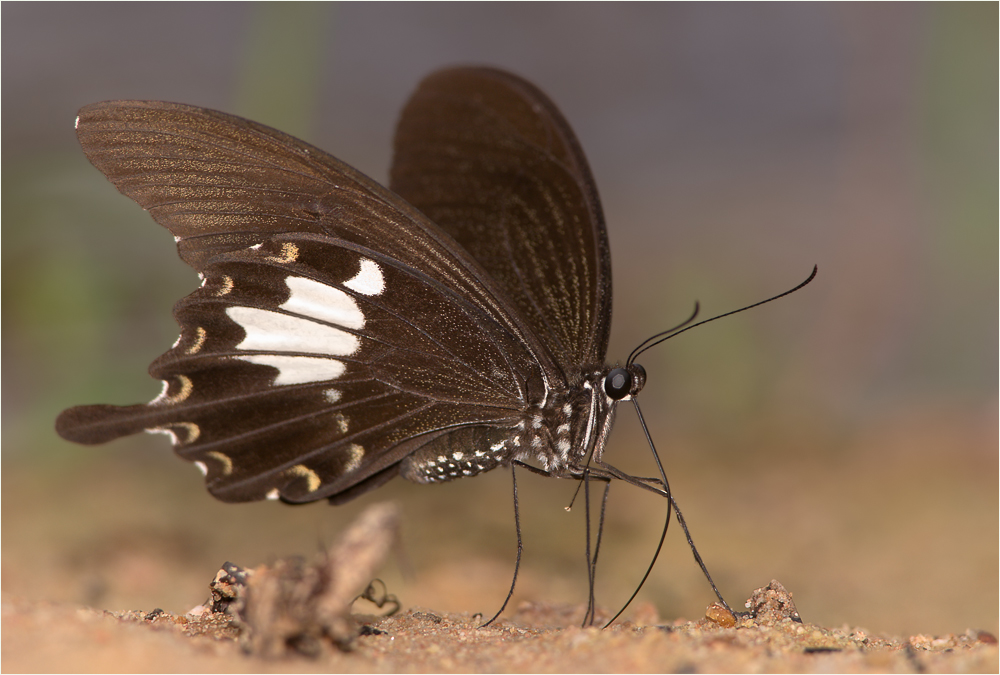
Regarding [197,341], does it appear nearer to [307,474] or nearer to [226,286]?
[226,286]

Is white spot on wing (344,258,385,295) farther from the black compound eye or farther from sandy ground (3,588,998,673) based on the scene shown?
sandy ground (3,588,998,673)

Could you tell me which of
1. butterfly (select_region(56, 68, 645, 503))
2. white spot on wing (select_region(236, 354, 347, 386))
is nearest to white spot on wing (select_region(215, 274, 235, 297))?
butterfly (select_region(56, 68, 645, 503))

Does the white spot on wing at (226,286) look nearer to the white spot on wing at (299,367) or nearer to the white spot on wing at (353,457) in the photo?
the white spot on wing at (299,367)

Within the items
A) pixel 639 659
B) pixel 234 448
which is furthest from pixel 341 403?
pixel 639 659

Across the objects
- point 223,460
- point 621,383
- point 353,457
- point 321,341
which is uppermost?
point 621,383

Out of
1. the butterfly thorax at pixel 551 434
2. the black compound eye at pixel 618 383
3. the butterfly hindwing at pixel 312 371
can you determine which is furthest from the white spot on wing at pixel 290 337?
the black compound eye at pixel 618 383

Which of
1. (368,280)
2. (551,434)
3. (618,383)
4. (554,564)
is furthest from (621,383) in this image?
(554,564)
